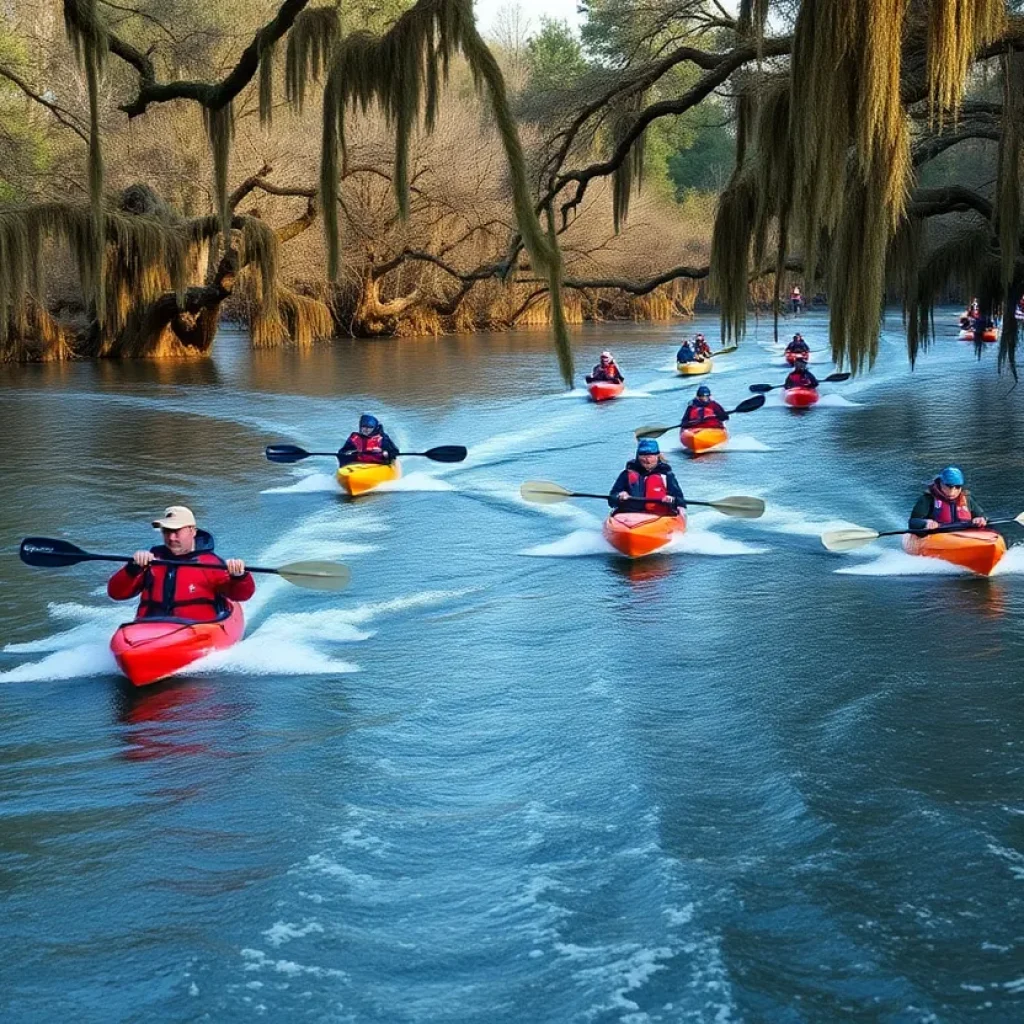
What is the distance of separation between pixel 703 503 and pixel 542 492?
7.99 feet

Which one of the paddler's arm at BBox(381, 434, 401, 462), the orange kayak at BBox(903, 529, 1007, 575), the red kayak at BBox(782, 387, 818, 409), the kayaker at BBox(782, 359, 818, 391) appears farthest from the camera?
the kayaker at BBox(782, 359, 818, 391)

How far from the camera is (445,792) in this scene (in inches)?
415

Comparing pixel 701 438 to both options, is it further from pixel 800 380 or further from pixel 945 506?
pixel 945 506

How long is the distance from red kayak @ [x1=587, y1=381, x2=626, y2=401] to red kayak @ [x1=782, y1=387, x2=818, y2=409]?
4.51 meters

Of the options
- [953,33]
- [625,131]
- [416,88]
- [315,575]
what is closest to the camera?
[416,88]

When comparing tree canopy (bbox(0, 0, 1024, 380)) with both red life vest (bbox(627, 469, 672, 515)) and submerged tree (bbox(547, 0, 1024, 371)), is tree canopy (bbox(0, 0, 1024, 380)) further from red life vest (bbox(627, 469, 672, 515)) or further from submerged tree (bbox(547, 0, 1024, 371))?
red life vest (bbox(627, 469, 672, 515))

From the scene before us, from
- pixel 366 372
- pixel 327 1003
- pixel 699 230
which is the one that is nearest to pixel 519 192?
pixel 327 1003

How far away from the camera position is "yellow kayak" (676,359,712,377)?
43.1 metres

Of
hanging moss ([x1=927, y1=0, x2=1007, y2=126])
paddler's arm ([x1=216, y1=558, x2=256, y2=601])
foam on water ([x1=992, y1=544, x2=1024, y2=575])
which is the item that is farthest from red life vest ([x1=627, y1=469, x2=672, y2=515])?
hanging moss ([x1=927, y1=0, x2=1007, y2=126])

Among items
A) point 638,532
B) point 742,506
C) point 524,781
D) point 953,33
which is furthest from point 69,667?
point 742,506

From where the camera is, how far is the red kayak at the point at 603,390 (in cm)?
3688

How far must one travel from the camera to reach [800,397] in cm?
3481

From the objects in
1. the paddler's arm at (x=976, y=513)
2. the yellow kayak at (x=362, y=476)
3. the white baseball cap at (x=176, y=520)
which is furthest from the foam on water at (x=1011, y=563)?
the yellow kayak at (x=362, y=476)

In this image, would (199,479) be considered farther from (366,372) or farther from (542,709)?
(366,372)
